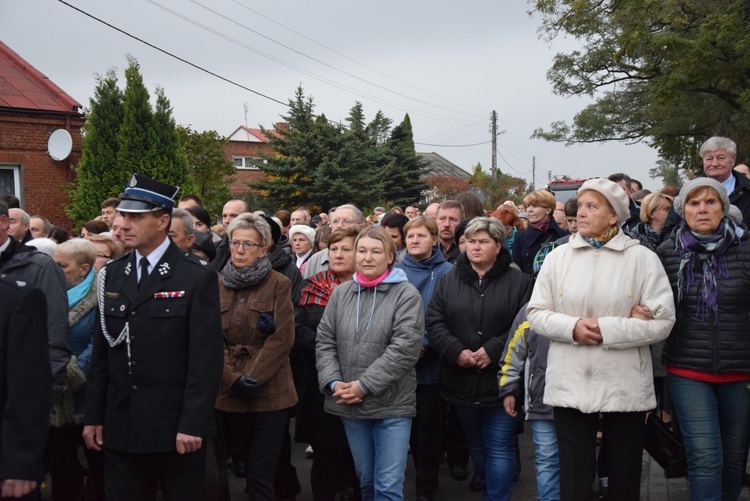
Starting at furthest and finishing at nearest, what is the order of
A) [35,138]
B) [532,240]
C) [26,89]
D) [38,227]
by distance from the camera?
[26,89] < [35,138] < [38,227] < [532,240]

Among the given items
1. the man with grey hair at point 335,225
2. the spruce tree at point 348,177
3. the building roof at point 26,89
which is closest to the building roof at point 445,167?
the spruce tree at point 348,177

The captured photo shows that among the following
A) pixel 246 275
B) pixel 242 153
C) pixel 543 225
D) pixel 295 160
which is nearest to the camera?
pixel 246 275

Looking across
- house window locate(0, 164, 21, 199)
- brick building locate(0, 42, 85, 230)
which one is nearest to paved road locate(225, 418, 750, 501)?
brick building locate(0, 42, 85, 230)

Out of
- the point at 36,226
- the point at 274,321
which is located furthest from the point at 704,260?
the point at 36,226

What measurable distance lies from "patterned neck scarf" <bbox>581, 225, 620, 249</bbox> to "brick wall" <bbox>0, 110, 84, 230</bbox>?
17117 millimetres

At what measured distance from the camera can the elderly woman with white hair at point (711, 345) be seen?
437cm

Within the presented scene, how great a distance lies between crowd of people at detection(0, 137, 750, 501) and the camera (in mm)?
3891

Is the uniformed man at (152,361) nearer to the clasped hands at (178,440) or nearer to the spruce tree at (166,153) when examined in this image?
the clasped hands at (178,440)

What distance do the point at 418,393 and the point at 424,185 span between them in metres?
32.7

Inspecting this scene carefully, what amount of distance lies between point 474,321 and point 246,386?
1669mm

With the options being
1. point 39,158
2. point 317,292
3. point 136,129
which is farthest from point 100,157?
point 317,292

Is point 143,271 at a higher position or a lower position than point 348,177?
lower

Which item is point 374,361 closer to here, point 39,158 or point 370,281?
point 370,281

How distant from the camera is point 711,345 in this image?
4371mm
